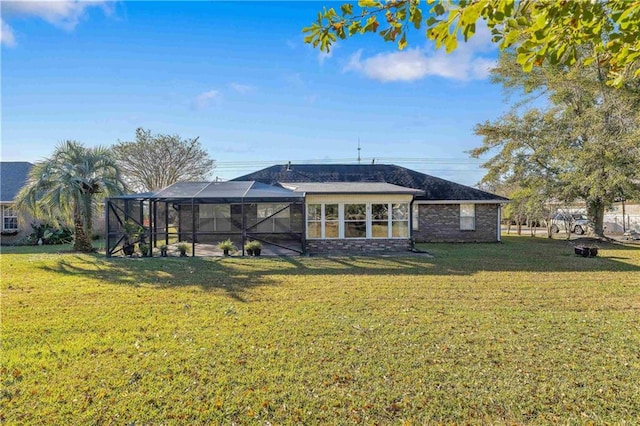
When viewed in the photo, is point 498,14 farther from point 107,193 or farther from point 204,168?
point 204,168

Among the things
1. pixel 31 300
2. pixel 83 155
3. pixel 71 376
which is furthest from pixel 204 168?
pixel 71 376

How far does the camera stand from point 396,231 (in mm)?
14734

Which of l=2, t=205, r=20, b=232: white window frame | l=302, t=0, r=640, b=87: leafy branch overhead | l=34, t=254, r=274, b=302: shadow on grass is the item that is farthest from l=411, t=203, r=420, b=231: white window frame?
l=2, t=205, r=20, b=232: white window frame

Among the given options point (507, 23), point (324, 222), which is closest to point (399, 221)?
point (324, 222)

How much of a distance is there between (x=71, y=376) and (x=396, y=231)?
12.4 m

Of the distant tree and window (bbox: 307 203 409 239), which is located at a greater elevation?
the distant tree

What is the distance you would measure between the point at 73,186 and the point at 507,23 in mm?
15652

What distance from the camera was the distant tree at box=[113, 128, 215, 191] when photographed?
2830 centimetres

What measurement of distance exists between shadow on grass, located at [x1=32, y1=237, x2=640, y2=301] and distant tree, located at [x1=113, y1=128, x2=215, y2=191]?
54.6ft

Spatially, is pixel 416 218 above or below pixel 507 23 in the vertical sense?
below

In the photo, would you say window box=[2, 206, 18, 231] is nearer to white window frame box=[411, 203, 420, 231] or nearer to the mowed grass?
the mowed grass

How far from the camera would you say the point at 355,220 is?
14.7 m

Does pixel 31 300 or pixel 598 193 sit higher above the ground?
pixel 598 193

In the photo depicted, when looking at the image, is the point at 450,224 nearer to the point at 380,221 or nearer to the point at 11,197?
the point at 380,221
